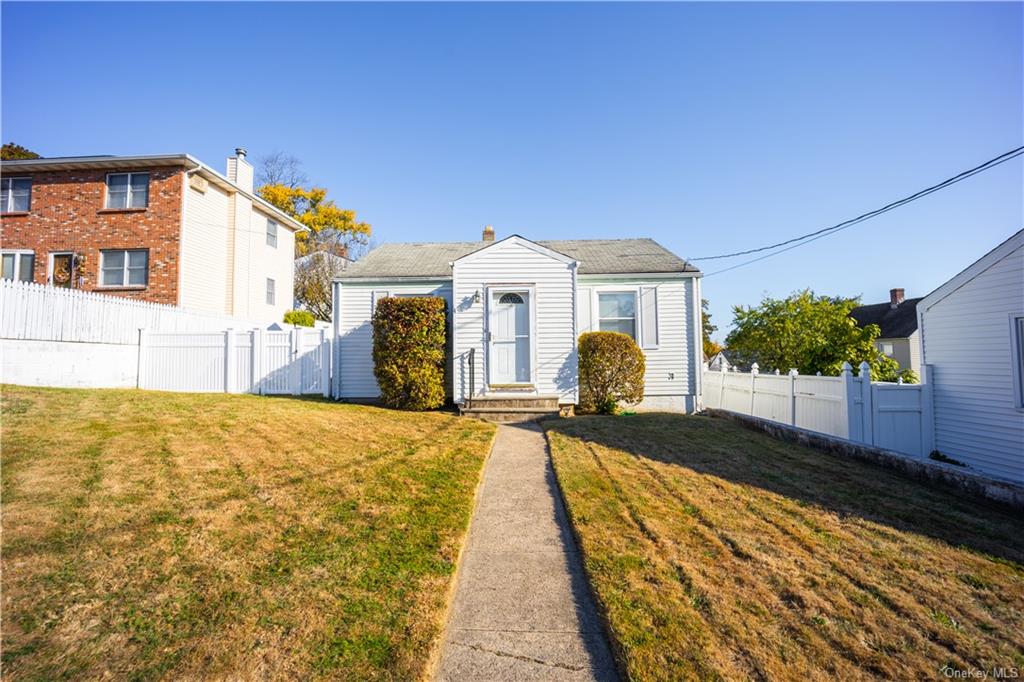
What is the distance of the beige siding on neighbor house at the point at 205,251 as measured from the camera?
17.0 m

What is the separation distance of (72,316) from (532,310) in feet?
34.9

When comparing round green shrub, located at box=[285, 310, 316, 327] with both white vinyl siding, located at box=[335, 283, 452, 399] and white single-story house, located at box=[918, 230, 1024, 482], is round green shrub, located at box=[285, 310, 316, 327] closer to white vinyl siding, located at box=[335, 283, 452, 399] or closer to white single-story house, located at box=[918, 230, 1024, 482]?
white vinyl siding, located at box=[335, 283, 452, 399]

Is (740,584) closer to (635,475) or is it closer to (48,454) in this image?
(635,475)

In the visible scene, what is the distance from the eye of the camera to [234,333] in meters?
13.4

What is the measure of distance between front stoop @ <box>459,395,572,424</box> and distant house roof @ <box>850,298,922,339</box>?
24.9 m

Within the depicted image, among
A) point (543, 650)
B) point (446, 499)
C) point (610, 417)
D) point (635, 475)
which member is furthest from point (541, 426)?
point (543, 650)

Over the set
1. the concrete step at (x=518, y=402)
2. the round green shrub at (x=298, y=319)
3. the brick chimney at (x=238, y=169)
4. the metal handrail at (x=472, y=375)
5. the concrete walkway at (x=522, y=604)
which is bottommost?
the concrete walkway at (x=522, y=604)

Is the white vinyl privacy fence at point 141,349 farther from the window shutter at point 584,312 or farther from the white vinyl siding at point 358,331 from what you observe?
the window shutter at point 584,312

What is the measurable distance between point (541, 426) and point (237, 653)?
26.3 ft

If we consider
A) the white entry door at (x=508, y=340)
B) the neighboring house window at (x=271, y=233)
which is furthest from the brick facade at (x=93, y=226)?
the white entry door at (x=508, y=340)

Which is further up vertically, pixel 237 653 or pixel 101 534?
pixel 101 534

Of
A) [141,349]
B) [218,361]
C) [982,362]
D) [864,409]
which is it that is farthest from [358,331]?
[982,362]

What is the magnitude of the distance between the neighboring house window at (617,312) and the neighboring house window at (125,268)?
15.4m

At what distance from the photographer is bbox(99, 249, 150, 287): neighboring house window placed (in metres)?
16.8
